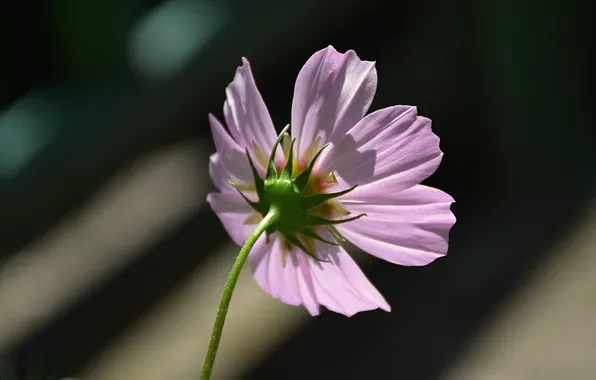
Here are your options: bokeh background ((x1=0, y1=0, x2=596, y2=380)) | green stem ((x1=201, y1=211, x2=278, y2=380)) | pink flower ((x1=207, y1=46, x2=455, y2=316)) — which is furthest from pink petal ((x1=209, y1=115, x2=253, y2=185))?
bokeh background ((x1=0, y1=0, x2=596, y2=380))

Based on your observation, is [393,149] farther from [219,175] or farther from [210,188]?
[210,188]

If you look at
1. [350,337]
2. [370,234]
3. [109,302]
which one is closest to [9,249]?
[109,302]

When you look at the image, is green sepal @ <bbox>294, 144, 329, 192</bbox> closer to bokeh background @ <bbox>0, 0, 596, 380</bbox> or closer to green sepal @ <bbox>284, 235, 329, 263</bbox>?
green sepal @ <bbox>284, 235, 329, 263</bbox>

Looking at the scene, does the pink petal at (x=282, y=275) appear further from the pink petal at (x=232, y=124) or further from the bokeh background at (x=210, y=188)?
the bokeh background at (x=210, y=188)

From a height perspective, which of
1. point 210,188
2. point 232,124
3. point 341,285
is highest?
point 232,124

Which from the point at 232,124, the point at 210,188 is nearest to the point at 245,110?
the point at 232,124

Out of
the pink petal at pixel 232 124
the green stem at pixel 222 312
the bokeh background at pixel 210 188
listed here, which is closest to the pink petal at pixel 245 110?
the pink petal at pixel 232 124
